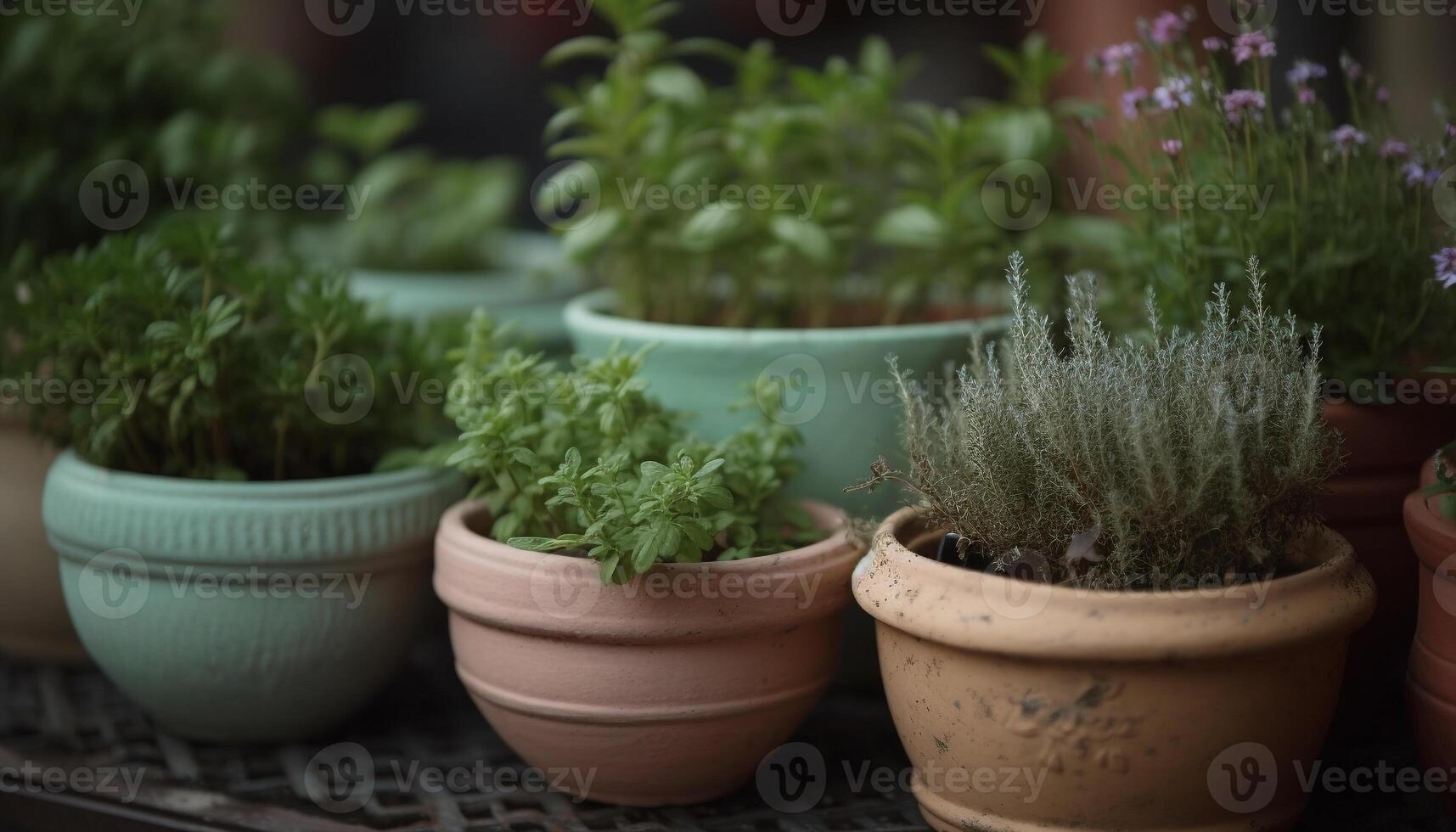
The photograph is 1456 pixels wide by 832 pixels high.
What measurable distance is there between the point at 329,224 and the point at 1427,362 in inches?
91.7

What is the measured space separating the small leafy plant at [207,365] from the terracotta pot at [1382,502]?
1.18m

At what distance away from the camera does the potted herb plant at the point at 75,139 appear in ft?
6.28

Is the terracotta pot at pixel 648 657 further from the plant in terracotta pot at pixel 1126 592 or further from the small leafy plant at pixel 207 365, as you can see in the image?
the small leafy plant at pixel 207 365

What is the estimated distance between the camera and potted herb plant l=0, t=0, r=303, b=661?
1.91 meters

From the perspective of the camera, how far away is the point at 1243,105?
1439 millimetres

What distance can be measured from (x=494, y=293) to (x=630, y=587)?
1.13 m

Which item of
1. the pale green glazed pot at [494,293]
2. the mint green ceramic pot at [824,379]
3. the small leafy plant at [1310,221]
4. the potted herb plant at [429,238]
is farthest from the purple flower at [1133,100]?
the potted herb plant at [429,238]

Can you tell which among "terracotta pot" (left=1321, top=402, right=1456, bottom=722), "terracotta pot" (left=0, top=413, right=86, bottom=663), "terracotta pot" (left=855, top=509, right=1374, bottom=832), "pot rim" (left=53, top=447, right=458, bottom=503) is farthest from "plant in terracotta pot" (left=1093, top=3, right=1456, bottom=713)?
"terracotta pot" (left=0, top=413, right=86, bottom=663)

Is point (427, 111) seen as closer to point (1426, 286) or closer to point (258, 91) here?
point (258, 91)

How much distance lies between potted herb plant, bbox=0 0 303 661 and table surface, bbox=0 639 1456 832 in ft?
0.60

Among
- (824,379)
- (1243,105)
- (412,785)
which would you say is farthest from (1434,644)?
(412,785)

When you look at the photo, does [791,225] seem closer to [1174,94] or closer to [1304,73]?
[1174,94]

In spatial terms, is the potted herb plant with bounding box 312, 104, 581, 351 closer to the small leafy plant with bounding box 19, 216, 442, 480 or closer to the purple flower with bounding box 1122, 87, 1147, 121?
the small leafy plant with bounding box 19, 216, 442, 480

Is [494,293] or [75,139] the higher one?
[75,139]
